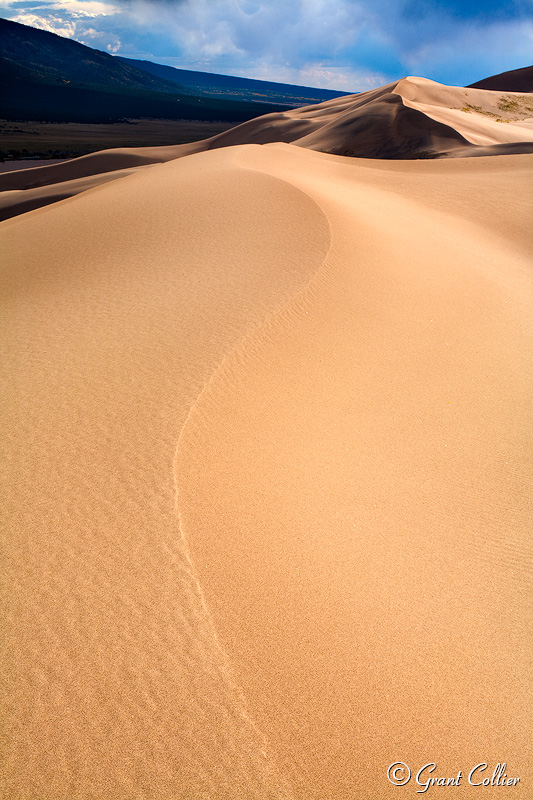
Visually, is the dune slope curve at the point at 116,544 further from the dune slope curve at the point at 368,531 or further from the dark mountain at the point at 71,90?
the dark mountain at the point at 71,90

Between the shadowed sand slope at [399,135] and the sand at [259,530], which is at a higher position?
the shadowed sand slope at [399,135]

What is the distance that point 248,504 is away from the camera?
3605 mm

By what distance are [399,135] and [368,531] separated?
2725cm

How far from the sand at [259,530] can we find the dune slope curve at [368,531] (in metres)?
0.02

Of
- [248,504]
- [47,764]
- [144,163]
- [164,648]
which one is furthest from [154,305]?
[144,163]

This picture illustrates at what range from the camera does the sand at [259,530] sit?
7.83 ft

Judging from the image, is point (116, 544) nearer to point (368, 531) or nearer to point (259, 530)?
point (259, 530)

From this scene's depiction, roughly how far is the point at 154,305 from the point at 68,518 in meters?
3.30

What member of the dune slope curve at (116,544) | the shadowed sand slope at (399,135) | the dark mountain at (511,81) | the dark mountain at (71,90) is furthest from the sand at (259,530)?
the dark mountain at (71,90)

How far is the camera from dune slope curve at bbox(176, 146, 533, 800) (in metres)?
2.61
